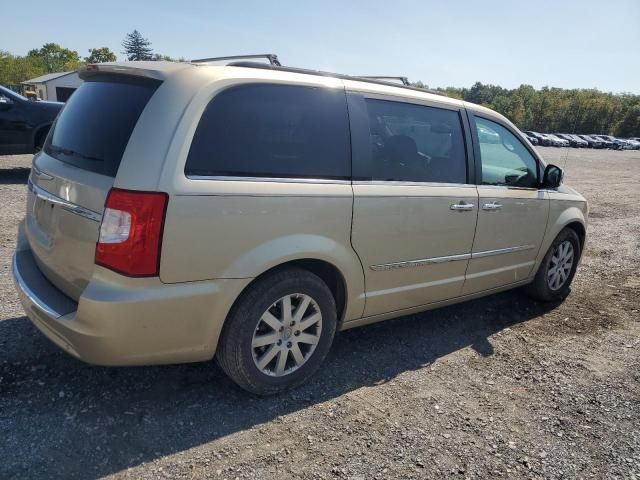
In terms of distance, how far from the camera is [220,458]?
2432 millimetres

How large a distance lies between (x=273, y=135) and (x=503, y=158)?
7.96 ft

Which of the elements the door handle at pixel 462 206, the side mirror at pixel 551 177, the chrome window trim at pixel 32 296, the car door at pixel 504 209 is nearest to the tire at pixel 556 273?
the car door at pixel 504 209

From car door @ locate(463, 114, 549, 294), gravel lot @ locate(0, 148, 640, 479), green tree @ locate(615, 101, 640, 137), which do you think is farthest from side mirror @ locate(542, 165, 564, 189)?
green tree @ locate(615, 101, 640, 137)

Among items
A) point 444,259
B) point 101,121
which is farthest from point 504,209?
point 101,121

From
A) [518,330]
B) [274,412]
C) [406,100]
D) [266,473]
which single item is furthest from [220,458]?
[518,330]

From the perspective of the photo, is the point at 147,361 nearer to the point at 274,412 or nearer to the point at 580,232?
the point at 274,412

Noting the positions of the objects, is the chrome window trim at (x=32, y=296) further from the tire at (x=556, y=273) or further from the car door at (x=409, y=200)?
the tire at (x=556, y=273)

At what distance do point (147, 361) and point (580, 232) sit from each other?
14.8ft

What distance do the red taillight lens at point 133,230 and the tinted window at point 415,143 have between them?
56.5 inches

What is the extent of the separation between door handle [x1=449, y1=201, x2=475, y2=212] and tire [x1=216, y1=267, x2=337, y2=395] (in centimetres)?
122

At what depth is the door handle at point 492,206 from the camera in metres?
3.83

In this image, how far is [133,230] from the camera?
7.55 feet

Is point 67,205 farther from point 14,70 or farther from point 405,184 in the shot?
point 14,70

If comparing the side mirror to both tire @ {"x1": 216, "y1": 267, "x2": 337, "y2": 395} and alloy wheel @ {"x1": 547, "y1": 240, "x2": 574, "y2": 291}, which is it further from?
tire @ {"x1": 216, "y1": 267, "x2": 337, "y2": 395}
